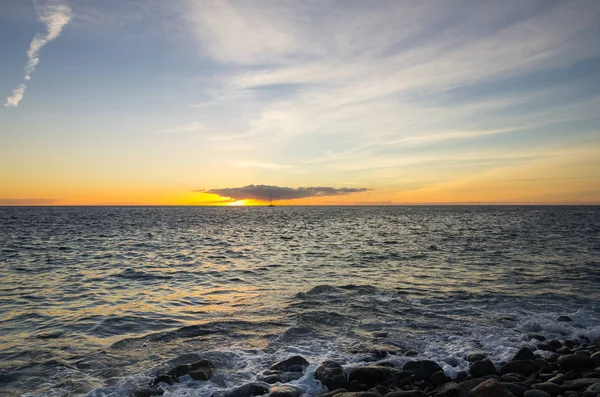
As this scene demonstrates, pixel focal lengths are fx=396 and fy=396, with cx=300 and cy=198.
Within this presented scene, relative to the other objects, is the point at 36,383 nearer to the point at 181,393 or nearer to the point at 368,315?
the point at 181,393

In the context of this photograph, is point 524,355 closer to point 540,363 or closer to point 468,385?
point 540,363

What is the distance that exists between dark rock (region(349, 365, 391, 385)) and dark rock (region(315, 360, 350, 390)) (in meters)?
0.23

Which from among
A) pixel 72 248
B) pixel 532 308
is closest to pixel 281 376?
pixel 532 308

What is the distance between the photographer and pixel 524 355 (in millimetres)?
10023

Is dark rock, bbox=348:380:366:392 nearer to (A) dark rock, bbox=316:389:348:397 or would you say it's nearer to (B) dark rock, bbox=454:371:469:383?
(A) dark rock, bbox=316:389:348:397

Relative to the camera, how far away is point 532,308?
15.4m

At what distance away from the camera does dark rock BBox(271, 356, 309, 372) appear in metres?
9.54

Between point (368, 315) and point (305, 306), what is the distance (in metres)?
2.57

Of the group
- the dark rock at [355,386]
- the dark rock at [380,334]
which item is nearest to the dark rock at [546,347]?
the dark rock at [380,334]

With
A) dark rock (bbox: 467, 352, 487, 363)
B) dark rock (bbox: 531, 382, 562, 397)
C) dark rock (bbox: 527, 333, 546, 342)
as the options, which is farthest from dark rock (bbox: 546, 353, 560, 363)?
dark rock (bbox: 531, 382, 562, 397)

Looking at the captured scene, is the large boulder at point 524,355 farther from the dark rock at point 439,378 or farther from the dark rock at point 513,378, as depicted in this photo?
the dark rock at point 439,378

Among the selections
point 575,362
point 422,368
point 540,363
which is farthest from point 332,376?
point 575,362

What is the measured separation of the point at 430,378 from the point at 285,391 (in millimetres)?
3356

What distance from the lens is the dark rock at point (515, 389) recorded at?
25.8ft
